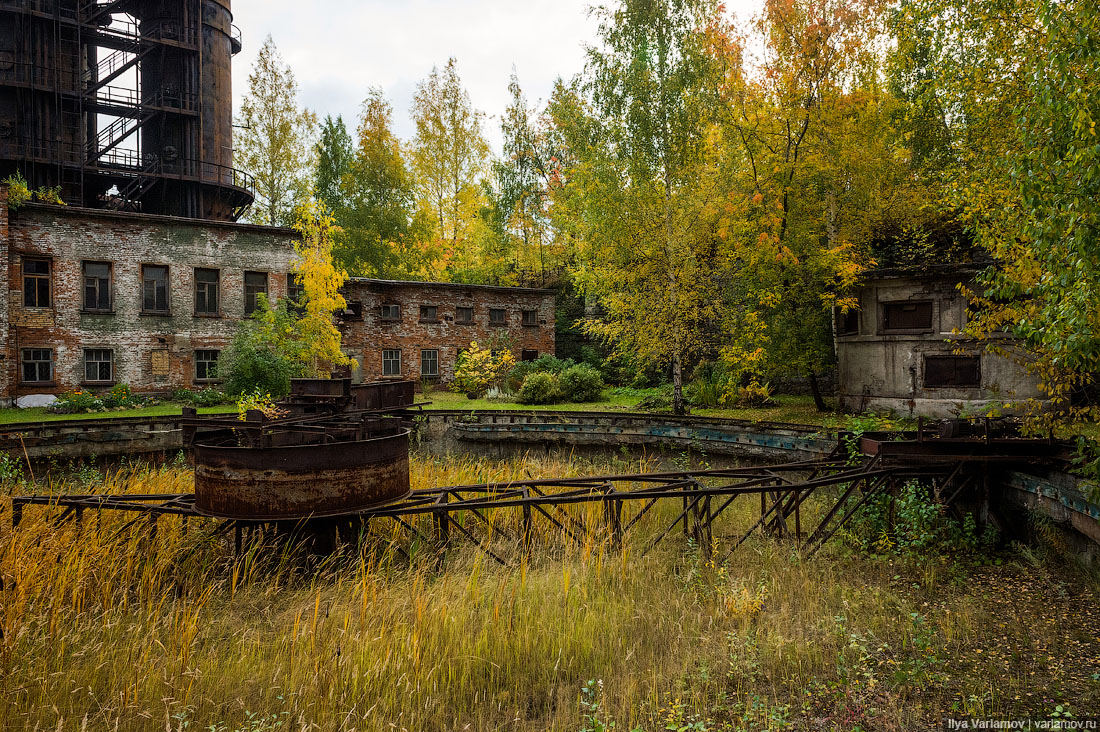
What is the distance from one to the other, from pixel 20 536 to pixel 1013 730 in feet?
31.8

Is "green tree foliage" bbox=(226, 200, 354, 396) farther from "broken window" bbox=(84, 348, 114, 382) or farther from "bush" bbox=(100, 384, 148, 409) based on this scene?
"broken window" bbox=(84, 348, 114, 382)

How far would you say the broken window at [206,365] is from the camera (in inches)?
872

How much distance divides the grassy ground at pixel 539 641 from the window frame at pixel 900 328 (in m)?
9.03

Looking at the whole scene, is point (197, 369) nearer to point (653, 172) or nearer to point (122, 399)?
point (122, 399)

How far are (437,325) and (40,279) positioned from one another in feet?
46.3

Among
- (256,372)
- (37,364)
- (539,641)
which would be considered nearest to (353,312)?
(256,372)

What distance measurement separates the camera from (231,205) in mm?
30469

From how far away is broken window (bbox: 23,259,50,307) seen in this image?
19641mm

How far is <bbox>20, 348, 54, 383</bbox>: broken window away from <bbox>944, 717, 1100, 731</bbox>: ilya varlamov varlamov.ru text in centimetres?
2521

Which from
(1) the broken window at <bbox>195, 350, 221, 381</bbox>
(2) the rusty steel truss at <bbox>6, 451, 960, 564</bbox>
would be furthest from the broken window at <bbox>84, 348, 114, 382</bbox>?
(2) the rusty steel truss at <bbox>6, 451, 960, 564</bbox>

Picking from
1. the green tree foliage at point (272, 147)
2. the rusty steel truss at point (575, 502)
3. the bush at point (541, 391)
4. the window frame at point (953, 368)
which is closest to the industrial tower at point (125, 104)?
the green tree foliage at point (272, 147)

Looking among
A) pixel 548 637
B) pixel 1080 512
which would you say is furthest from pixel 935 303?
pixel 548 637

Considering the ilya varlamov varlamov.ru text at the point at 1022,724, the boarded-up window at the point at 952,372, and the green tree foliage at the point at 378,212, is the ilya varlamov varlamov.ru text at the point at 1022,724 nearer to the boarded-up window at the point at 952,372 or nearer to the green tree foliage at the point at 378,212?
the boarded-up window at the point at 952,372

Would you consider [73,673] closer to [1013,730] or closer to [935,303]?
[1013,730]
